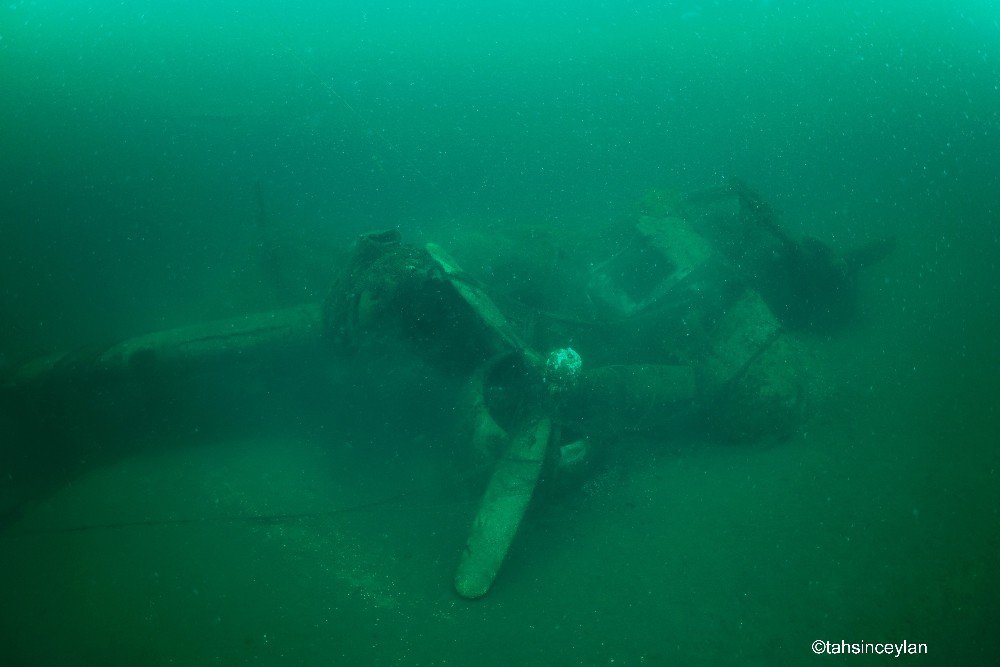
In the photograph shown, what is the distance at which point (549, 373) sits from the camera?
170 inches

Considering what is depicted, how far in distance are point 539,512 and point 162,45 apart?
37968mm

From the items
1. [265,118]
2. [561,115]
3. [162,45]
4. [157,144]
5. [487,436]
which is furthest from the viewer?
[162,45]

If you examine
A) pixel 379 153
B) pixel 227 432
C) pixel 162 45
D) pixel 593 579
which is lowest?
pixel 593 579

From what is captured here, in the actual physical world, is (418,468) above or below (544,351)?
below

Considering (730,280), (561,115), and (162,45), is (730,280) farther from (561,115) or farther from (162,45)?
(162,45)

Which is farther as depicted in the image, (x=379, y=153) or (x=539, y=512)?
(x=379, y=153)

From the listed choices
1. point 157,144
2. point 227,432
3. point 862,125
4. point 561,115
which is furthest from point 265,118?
point 862,125

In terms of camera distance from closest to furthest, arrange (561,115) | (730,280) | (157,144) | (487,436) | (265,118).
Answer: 1. (487,436)
2. (730,280)
3. (157,144)
4. (265,118)
5. (561,115)

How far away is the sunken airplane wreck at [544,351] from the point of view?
4309mm

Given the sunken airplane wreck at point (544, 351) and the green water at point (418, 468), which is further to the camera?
the sunken airplane wreck at point (544, 351)

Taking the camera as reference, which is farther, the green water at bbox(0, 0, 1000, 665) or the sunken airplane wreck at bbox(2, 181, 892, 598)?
the sunken airplane wreck at bbox(2, 181, 892, 598)

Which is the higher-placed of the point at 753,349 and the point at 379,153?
the point at 379,153

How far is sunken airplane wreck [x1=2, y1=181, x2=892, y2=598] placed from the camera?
14.1 feet

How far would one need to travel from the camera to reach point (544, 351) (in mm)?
5387
